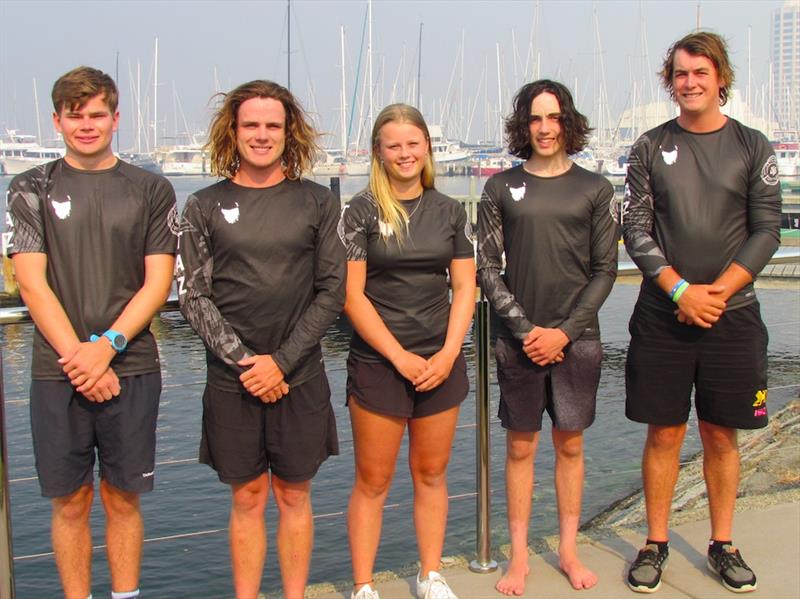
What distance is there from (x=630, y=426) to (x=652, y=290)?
755 cm

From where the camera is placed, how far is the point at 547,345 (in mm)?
3277

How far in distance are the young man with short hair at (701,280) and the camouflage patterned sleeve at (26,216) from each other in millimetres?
2019

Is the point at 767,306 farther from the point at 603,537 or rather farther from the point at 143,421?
the point at 143,421

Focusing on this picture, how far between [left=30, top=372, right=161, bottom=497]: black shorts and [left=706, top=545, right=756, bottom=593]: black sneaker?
6.85ft

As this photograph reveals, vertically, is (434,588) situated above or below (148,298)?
below

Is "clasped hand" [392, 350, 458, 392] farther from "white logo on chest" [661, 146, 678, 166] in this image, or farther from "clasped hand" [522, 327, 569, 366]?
"white logo on chest" [661, 146, 678, 166]

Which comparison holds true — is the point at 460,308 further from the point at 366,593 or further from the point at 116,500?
the point at 116,500

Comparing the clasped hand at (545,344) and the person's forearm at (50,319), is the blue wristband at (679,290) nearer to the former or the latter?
the clasped hand at (545,344)

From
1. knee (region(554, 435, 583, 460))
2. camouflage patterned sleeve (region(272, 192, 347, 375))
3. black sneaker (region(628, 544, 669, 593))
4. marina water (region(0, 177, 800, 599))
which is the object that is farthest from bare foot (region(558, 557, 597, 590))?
camouflage patterned sleeve (region(272, 192, 347, 375))

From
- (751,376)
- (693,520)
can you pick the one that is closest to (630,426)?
(693,520)

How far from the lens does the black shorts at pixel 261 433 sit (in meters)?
2.98

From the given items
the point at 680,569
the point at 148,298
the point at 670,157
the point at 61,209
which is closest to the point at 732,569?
the point at 680,569

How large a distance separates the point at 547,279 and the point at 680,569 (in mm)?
1277

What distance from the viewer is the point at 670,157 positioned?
3396 millimetres
